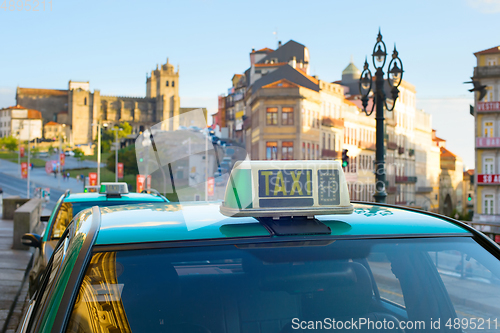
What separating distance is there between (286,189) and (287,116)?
176 ft

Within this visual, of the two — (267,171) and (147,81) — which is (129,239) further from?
(147,81)

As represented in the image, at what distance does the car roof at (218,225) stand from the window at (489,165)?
55.0 metres

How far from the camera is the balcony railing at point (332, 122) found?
58669 millimetres

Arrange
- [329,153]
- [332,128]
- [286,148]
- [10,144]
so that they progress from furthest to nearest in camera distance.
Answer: [10,144]
[332,128]
[329,153]
[286,148]

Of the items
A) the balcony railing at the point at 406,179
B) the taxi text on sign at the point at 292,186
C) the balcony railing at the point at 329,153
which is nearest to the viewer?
the taxi text on sign at the point at 292,186

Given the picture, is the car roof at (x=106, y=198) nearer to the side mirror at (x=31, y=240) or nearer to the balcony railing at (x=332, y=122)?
the side mirror at (x=31, y=240)

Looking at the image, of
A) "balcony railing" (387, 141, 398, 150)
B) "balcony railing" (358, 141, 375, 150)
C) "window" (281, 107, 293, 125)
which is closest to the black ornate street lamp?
"window" (281, 107, 293, 125)

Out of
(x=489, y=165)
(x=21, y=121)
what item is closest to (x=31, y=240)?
(x=489, y=165)

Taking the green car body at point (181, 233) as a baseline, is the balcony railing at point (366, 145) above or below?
above

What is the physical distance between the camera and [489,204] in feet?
173

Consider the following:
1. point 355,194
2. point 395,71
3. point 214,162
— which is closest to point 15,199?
point 395,71

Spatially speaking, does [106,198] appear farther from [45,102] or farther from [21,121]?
[45,102]

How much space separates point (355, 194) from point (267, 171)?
60.6 meters

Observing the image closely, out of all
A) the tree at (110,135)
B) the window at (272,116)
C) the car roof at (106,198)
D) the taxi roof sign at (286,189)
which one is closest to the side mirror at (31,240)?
the car roof at (106,198)
